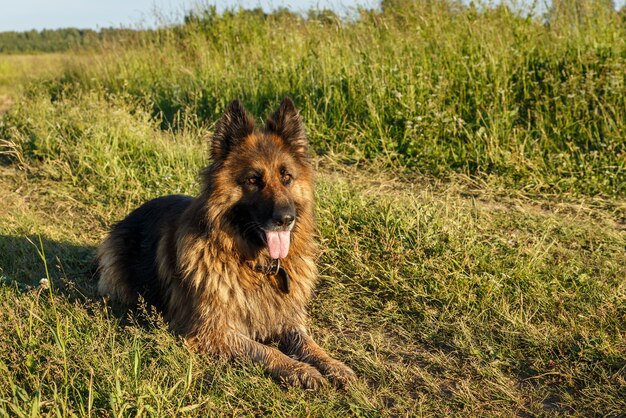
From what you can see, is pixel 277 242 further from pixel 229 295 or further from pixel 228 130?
pixel 228 130

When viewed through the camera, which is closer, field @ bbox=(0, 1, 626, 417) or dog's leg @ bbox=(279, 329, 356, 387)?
field @ bbox=(0, 1, 626, 417)

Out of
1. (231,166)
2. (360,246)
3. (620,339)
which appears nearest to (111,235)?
(231,166)

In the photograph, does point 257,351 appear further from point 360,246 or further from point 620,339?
point 620,339

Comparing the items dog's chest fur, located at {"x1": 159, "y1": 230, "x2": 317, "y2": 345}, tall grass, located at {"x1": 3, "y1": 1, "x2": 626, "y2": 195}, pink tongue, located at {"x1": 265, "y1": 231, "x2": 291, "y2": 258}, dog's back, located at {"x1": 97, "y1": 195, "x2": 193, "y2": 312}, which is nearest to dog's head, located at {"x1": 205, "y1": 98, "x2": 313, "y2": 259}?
pink tongue, located at {"x1": 265, "y1": 231, "x2": 291, "y2": 258}

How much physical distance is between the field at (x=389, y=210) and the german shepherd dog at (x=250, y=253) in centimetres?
21

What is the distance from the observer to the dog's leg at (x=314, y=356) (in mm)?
3539

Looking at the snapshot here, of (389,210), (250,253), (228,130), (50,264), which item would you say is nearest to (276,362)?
(250,253)

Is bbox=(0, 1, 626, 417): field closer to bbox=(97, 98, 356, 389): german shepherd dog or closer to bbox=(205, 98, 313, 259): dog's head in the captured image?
bbox=(97, 98, 356, 389): german shepherd dog

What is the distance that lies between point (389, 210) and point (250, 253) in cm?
153

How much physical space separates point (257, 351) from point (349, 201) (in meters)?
1.94

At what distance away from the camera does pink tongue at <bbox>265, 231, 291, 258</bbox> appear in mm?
3832

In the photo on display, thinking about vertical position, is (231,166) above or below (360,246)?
above

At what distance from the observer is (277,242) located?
386 centimetres

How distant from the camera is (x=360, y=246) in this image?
4.95 meters
